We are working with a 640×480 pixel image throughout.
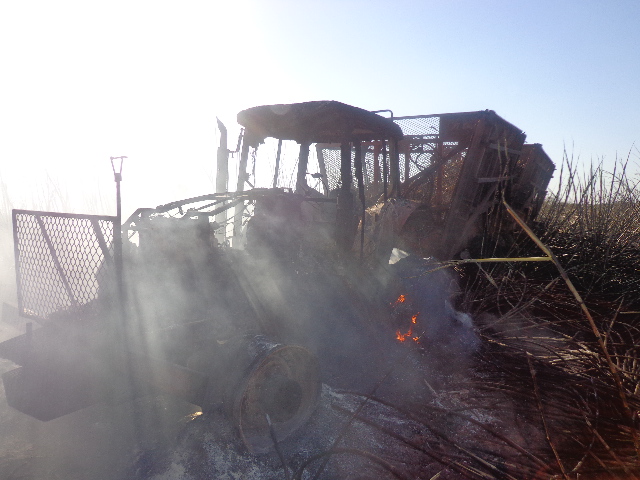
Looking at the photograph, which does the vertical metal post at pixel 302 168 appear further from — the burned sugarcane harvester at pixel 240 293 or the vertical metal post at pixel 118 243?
the vertical metal post at pixel 118 243

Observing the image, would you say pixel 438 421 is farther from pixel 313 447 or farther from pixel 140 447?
pixel 140 447

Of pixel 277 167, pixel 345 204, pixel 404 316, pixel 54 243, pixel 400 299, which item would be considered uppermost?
pixel 277 167

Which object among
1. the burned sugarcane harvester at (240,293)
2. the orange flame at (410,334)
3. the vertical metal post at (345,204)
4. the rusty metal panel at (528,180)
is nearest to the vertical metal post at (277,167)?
the burned sugarcane harvester at (240,293)

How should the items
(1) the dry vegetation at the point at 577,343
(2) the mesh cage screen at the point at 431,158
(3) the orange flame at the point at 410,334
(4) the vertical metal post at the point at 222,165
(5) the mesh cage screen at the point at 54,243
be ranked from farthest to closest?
(4) the vertical metal post at the point at 222,165
(2) the mesh cage screen at the point at 431,158
(3) the orange flame at the point at 410,334
(5) the mesh cage screen at the point at 54,243
(1) the dry vegetation at the point at 577,343

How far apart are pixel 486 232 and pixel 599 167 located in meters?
2.31

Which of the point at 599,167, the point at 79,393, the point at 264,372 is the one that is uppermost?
the point at 599,167

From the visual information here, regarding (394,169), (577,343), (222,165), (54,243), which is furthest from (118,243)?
(222,165)

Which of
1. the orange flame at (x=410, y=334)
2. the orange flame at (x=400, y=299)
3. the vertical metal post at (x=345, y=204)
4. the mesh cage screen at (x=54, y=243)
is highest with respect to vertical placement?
the vertical metal post at (x=345, y=204)

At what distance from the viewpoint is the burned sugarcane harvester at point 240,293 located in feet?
11.1

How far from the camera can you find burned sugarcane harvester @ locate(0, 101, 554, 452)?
3391 millimetres

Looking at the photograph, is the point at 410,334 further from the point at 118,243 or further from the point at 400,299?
the point at 118,243

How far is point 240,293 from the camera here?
176 inches

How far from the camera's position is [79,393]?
3527mm

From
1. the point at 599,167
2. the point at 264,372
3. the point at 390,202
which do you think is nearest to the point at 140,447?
the point at 264,372
